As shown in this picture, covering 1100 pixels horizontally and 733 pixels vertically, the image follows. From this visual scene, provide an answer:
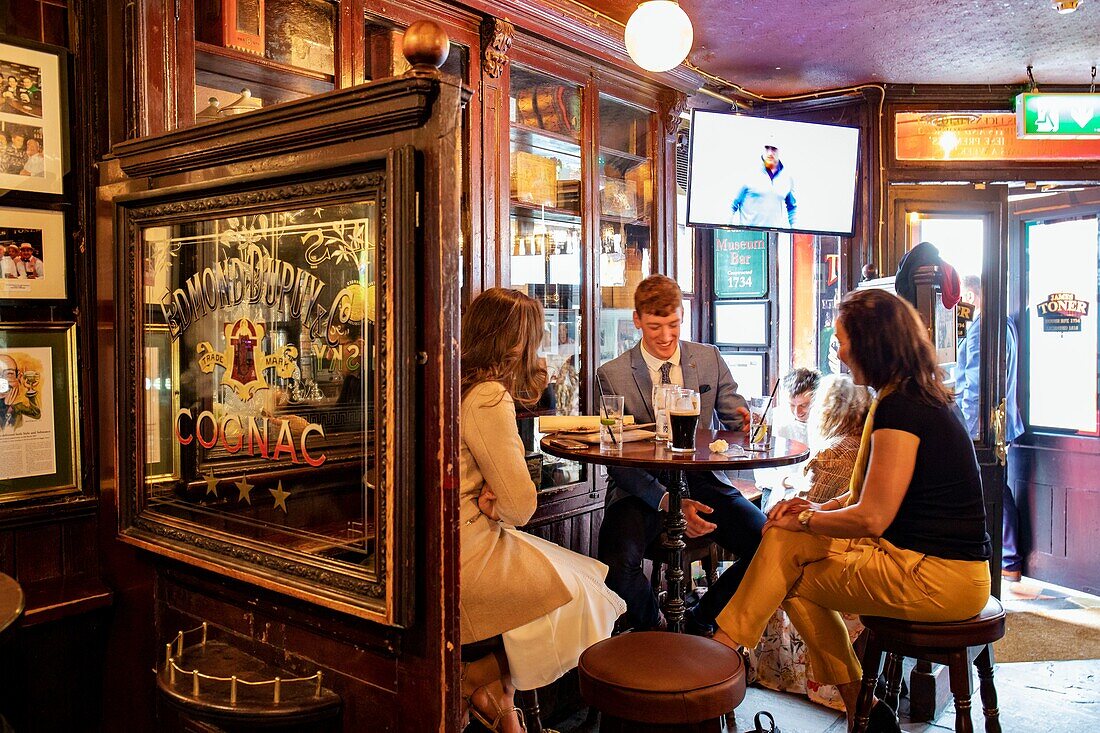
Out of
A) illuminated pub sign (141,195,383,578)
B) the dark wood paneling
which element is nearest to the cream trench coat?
illuminated pub sign (141,195,383,578)

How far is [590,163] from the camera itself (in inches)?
156

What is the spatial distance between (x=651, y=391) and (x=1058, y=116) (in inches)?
122

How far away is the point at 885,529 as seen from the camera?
8.20ft

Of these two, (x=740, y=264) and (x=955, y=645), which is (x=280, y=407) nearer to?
(x=955, y=645)

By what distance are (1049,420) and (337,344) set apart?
17.7 feet

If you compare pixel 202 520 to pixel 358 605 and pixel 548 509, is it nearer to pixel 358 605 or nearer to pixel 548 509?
pixel 358 605

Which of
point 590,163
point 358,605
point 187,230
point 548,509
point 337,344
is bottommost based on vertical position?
point 548,509

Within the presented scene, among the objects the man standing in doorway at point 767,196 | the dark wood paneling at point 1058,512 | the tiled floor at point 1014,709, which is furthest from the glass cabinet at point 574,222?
the dark wood paneling at point 1058,512

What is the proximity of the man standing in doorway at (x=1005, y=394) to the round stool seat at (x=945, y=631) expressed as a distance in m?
2.70

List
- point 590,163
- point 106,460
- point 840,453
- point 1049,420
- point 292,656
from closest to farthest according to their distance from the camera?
point 292,656, point 106,460, point 840,453, point 590,163, point 1049,420

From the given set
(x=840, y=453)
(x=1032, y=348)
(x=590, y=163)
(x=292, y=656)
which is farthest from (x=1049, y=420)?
(x=292, y=656)

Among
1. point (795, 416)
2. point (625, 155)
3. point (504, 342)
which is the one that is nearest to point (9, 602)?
point (504, 342)

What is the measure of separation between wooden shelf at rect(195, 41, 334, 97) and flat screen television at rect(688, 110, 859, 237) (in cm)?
225

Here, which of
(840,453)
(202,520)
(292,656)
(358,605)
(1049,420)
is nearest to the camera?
(358,605)
